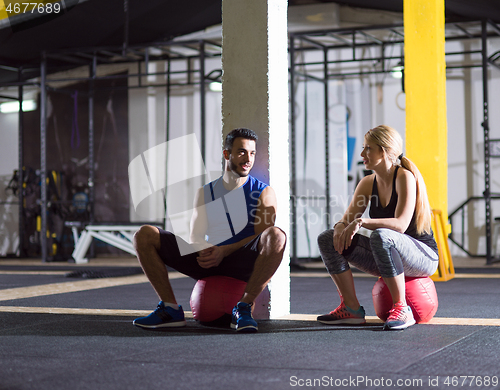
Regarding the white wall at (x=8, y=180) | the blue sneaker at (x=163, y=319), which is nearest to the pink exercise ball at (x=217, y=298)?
the blue sneaker at (x=163, y=319)

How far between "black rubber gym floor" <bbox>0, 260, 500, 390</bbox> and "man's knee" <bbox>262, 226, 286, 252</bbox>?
40 cm

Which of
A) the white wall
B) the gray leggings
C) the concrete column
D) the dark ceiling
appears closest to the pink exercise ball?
the concrete column

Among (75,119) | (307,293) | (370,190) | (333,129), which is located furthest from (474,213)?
(75,119)

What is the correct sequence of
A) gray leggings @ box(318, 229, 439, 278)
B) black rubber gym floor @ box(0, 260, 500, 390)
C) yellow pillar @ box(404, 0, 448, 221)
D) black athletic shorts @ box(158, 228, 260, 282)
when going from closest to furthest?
black rubber gym floor @ box(0, 260, 500, 390), gray leggings @ box(318, 229, 439, 278), black athletic shorts @ box(158, 228, 260, 282), yellow pillar @ box(404, 0, 448, 221)

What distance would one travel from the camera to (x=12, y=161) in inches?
376

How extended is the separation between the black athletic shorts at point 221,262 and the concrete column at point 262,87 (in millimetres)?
357

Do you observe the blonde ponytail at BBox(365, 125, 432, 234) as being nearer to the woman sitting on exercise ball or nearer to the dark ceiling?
the woman sitting on exercise ball

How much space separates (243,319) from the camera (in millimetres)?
2838

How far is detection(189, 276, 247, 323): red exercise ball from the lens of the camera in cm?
297

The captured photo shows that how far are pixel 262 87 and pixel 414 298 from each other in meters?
1.33

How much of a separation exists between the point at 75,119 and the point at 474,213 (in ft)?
19.2

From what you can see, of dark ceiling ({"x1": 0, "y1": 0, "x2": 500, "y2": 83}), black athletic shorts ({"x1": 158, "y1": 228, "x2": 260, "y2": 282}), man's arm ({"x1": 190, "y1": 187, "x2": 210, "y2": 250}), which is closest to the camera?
black athletic shorts ({"x1": 158, "y1": 228, "x2": 260, "y2": 282})

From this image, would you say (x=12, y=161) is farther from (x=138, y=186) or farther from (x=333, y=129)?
(x=333, y=129)

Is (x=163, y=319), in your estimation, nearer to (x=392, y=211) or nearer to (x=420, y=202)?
(x=392, y=211)
